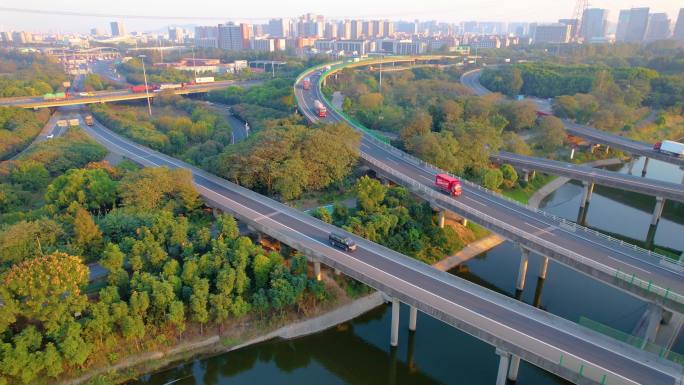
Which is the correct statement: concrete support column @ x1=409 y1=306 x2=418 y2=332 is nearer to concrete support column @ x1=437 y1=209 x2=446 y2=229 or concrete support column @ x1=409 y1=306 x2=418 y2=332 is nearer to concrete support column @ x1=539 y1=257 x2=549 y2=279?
concrete support column @ x1=437 y1=209 x2=446 y2=229

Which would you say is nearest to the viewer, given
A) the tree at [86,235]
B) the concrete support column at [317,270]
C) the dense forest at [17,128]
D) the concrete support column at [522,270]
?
the tree at [86,235]

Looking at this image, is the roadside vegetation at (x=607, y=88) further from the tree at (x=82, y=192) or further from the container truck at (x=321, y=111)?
the tree at (x=82, y=192)

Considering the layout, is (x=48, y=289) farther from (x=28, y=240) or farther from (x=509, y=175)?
(x=509, y=175)

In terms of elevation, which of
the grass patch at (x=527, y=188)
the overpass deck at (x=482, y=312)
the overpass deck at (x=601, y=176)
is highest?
the overpass deck at (x=601, y=176)

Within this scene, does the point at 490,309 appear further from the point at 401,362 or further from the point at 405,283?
the point at 401,362

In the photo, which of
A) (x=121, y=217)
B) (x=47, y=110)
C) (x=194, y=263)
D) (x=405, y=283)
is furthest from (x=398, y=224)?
(x=47, y=110)

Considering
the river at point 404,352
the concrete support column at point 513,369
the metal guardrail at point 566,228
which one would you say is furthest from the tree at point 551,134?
the concrete support column at point 513,369

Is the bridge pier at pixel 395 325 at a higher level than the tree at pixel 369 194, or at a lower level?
lower

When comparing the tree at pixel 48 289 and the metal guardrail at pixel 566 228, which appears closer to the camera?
the tree at pixel 48 289

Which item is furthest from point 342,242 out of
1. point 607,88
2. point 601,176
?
point 607,88
